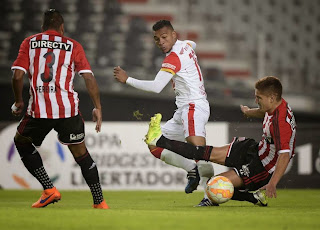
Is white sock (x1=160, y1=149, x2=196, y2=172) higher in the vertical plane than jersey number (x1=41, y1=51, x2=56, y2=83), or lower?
lower

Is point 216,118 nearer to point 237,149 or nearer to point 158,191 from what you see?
point 158,191

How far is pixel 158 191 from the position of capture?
954 centimetres

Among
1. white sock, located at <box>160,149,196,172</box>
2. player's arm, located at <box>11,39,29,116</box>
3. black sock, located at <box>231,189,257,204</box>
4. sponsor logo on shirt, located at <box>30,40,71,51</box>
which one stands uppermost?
sponsor logo on shirt, located at <box>30,40,71,51</box>

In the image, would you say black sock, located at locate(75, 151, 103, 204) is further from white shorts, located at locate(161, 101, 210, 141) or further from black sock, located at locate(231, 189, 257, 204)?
black sock, located at locate(231, 189, 257, 204)

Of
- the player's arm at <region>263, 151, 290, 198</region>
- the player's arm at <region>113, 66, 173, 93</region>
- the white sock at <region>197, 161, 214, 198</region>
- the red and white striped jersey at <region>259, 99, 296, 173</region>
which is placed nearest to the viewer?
the player's arm at <region>263, 151, 290, 198</region>

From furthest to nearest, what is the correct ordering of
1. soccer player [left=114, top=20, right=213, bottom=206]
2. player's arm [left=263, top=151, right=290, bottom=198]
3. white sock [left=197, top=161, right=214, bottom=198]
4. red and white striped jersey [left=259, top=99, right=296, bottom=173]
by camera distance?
1. white sock [left=197, top=161, right=214, bottom=198]
2. soccer player [left=114, top=20, right=213, bottom=206]
3. red and white striped jersey [left=259, top=99, right=296, bottom=173]
4. player's arm [left=263, top=151, right=290, bottom=198]

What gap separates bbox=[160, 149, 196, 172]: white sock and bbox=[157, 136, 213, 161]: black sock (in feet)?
1.09

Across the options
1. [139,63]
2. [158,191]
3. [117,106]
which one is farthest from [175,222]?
[139,63]

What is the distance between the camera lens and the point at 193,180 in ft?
20.0

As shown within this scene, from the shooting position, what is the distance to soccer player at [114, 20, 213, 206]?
6.10 meters

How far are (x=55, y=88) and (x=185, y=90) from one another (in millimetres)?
1393

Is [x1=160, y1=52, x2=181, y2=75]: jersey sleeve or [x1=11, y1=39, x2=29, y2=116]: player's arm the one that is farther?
[x1=160, y1=52, x2=181, y2=75]: jersey sleeve

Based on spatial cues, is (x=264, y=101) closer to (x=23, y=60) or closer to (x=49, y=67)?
(x=49, y=67)

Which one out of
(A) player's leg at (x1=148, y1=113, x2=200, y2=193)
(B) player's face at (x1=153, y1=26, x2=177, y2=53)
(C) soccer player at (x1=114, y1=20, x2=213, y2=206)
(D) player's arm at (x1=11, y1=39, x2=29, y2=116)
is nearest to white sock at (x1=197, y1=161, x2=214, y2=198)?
(C) soccer player at (x1=114, y1=20, x2=213, y2=206)
